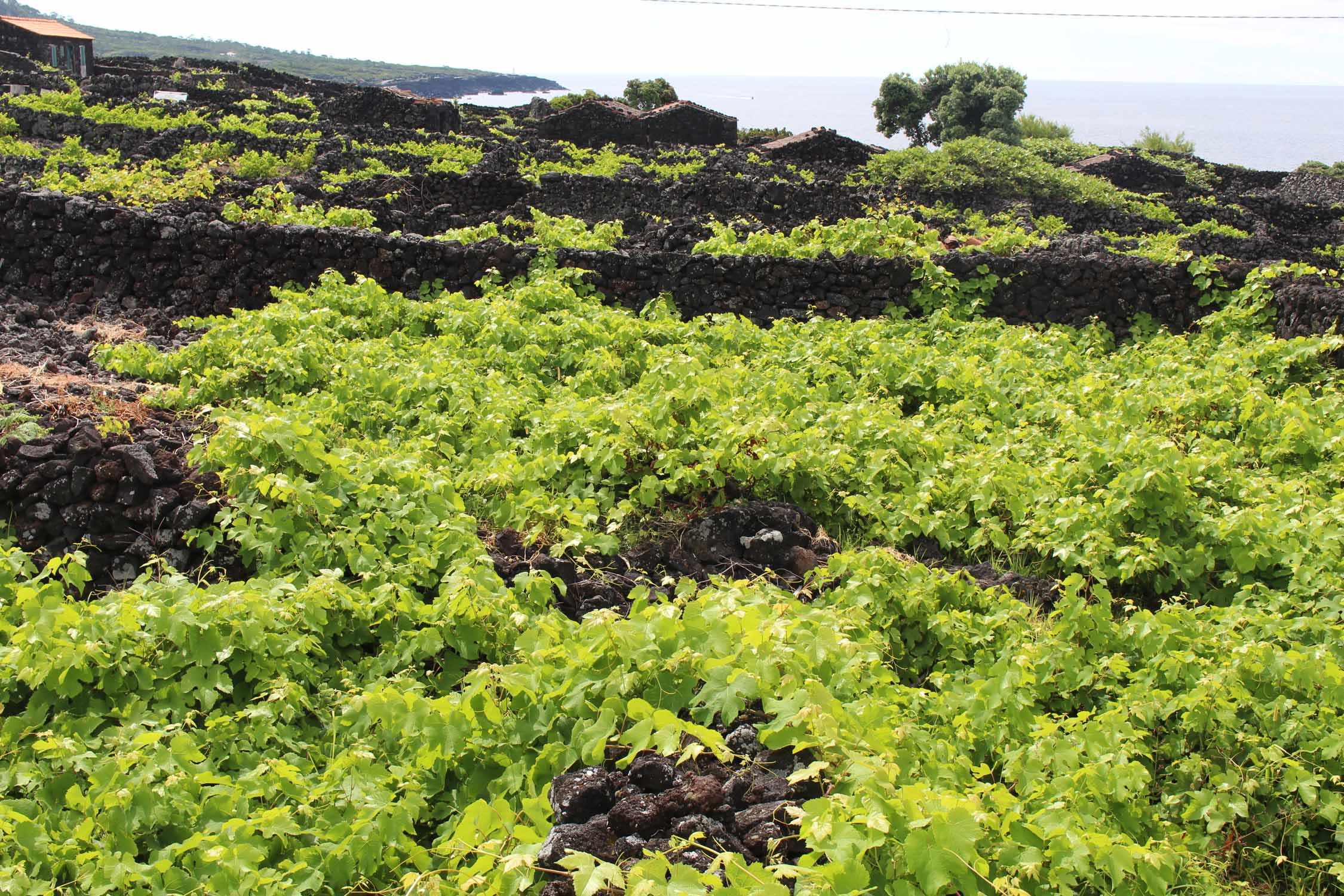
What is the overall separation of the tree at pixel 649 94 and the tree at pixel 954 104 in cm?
979

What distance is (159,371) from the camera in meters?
7.90

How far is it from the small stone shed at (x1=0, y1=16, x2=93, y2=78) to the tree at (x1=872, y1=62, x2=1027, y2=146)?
33.2 meters

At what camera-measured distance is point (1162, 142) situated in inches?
1719

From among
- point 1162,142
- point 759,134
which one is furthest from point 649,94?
point 1162,142

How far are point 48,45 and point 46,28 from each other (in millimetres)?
1869

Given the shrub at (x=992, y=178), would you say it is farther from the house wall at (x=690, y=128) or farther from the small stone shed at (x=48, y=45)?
the small stone shed at (x=48, y=45)

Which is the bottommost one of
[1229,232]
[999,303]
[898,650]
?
[898,650]

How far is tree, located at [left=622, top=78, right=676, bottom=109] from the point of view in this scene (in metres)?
42.1

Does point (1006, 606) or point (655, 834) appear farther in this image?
point (1006, 606)

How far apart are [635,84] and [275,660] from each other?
4219 cm

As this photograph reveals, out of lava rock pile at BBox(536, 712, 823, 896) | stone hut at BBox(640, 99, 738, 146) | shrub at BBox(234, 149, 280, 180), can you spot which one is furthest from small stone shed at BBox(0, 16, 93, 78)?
lava rock pile at BBox(536, 712, 823, 896)

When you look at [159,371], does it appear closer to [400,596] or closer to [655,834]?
[400,596]

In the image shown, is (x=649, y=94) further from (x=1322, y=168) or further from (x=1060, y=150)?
(x=1322, y=168)

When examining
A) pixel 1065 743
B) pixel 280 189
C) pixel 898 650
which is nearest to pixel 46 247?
pixel 280 189
